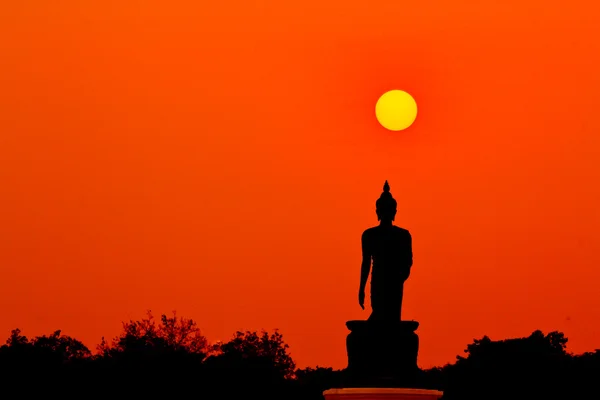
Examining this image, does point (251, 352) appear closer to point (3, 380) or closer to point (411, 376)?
point (3, 380)

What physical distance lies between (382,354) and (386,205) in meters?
3.13

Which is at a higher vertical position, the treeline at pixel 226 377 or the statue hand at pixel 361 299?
the treeline at pixel 226 377

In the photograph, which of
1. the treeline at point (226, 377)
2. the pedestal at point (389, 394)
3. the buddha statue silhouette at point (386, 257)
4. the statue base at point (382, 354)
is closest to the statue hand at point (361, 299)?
the buddha statue silhouette at point (386, 257)

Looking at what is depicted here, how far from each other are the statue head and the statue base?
2.31 m

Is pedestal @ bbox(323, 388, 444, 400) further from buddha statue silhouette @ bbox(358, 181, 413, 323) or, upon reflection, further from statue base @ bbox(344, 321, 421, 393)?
buddha statue silhouette @ bbox(358, 181, 413, 323)

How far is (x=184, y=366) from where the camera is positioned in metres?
82.1

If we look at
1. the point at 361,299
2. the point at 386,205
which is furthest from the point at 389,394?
the point at 386,205

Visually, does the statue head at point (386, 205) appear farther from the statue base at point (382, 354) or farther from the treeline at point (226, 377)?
the treeline at point (226, 377)

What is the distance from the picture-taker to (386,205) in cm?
3050

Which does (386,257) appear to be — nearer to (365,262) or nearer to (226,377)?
(365,262)

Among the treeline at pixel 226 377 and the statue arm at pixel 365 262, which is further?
the treeline at pixel 226 377

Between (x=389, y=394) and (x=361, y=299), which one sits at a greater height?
(x=361, y=299)

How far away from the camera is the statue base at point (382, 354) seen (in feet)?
94.3

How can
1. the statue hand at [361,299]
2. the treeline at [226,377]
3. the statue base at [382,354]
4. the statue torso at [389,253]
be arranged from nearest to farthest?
the statue base at [382,354] < the statue hand at [361,299] < the statue torso at [389,253] < the treeline at [226,377]
